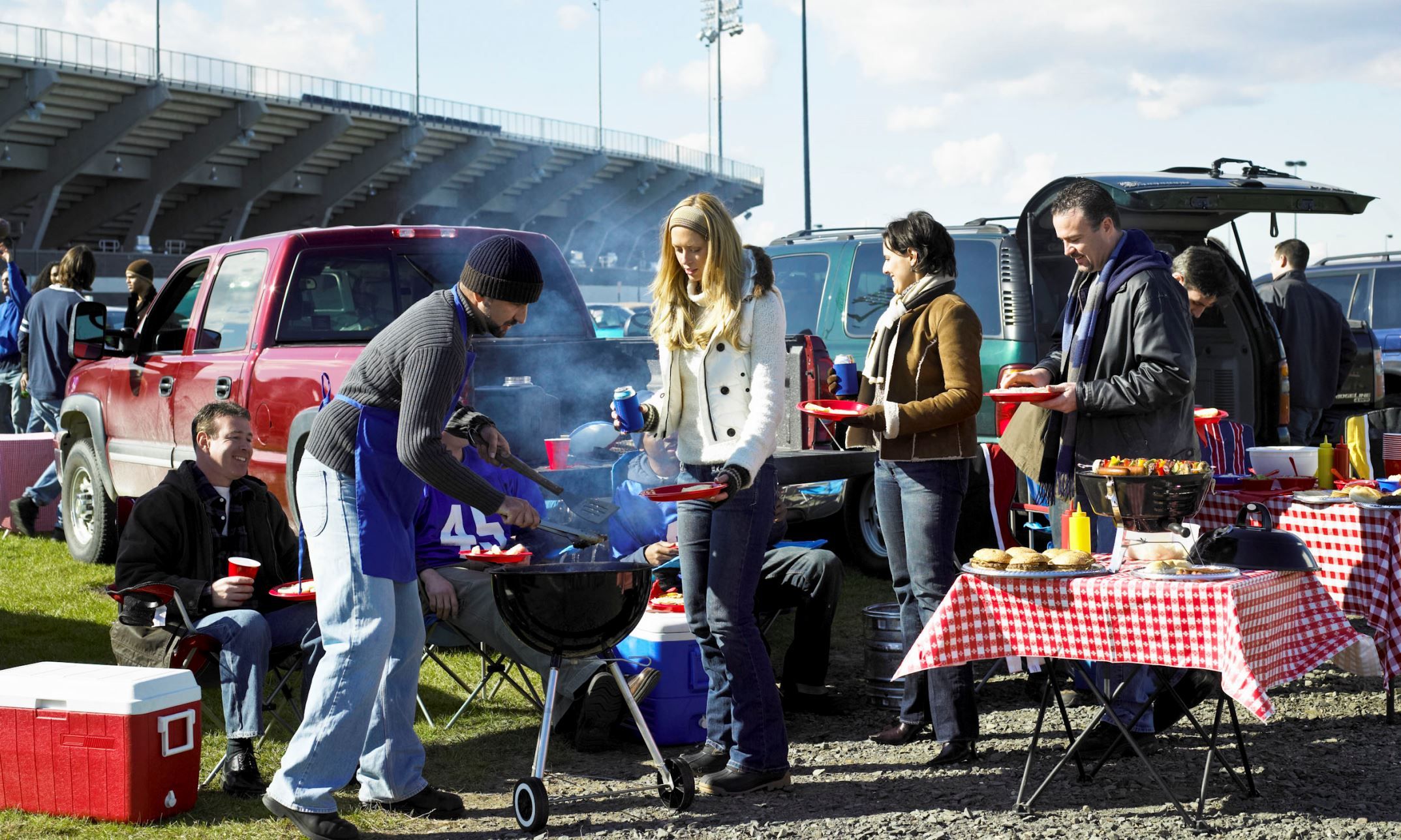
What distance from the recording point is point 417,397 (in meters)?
3.79

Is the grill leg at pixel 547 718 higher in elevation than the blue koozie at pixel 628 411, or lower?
lower

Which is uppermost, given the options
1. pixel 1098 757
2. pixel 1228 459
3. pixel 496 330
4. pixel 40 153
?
pixel 40 153

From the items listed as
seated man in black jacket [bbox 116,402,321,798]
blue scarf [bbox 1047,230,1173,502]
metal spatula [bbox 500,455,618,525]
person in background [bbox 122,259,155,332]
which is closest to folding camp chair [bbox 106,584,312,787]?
seated man in black jacket [bbox 116,402,321,798]

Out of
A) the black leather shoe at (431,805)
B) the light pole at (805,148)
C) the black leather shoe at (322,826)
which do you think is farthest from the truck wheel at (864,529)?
the light pole at (805,148)

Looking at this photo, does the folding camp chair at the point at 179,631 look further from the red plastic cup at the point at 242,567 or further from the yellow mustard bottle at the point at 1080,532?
the yellow mustard bottle at the point at 1080,532

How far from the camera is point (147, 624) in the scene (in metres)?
4.68

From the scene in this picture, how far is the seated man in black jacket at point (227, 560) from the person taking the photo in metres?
4.55

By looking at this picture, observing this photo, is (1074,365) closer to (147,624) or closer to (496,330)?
(496,330)

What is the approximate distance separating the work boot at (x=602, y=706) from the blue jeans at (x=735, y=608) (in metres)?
0.59

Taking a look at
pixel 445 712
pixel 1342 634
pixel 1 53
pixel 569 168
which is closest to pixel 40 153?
pixel 1 53

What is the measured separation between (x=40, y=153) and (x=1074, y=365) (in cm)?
4201

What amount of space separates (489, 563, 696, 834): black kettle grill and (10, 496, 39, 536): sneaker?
678 centimetres

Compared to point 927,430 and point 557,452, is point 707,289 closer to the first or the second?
point 927,430

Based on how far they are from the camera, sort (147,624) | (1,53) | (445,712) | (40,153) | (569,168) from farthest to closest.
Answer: (569,168), (40,153), (1,53), (445,712), (147,624)
